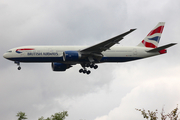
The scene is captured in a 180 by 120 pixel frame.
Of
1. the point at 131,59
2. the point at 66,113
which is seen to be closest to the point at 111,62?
the point at 131,59

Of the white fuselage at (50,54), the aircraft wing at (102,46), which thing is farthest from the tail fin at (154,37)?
the aircraft wing at (102,46)

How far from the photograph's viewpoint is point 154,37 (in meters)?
57.7

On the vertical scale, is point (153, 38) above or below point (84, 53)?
above

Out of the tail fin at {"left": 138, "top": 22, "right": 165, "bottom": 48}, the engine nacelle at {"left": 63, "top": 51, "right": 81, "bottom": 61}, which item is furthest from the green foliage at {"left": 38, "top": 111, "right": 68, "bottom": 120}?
the tail fin at {"left": 138, "top": 22, "right": 165, "bottom": 48}

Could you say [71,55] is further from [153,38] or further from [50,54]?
[153,38]

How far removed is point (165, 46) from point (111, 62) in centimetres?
937

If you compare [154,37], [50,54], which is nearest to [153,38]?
[154,37]

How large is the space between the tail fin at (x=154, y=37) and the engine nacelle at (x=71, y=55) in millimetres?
13906

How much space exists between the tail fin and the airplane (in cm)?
244

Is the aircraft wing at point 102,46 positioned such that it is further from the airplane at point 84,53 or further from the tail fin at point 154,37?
the tail fin at point 154,37

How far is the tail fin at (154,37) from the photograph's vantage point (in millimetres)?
56250

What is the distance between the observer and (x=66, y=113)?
1249 inches

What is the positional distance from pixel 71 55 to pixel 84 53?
2.45m

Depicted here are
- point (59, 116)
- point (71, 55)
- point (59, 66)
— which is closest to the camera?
point (59, 116)
